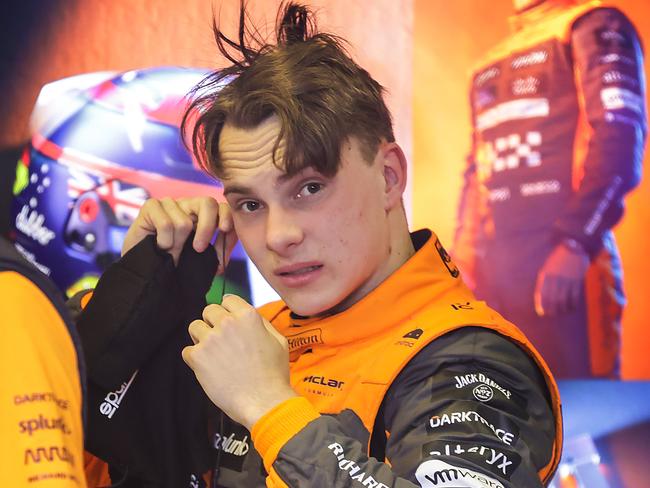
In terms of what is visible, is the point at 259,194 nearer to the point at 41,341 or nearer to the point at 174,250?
the point at 174,250

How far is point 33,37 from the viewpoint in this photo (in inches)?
106

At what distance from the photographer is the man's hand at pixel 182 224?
4.28 feet

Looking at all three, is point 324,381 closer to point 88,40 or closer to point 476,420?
point 476,420

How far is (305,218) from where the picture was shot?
3.83 feet

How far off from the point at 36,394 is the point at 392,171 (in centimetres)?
74

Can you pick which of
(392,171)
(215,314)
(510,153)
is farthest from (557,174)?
(215,314)

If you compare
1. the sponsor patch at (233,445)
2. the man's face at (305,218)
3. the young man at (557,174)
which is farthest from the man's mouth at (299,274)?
the young man at (557,174)

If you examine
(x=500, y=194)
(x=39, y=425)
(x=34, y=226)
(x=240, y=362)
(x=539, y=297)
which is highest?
(x=39, y=425)

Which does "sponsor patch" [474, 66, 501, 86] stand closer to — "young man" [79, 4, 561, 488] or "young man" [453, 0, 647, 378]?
"young man" [453, 0, 647, 378]

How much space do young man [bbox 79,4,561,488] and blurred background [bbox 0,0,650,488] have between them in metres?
0.78

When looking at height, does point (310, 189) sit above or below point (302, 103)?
below

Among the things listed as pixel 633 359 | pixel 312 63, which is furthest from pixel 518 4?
pixel 312 63

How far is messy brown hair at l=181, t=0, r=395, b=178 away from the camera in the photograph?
1154mm

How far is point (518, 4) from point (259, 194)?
1.51m
